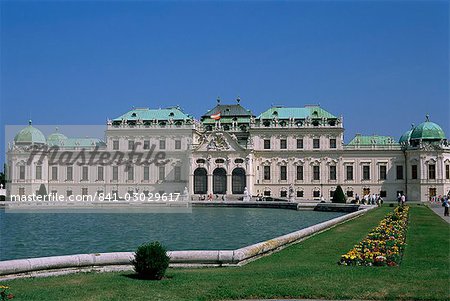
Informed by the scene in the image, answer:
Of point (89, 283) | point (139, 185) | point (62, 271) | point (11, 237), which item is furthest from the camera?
point (139, 185)

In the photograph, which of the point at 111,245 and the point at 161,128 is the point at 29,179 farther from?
the point at 111,245

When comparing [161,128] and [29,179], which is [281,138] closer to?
[161,128]

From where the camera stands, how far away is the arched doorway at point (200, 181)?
84506 mm

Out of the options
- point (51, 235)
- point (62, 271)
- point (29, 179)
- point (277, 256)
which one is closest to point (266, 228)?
point (51, 235)

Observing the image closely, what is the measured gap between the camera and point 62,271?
51.1 ft

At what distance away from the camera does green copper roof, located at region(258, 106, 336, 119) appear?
86062 mm

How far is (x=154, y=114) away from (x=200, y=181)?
43.5 ft

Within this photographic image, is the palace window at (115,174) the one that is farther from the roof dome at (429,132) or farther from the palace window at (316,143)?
the roof dome at (429,132)

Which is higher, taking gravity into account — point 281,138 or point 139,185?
point 281,138

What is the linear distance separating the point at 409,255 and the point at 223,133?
67.0 m

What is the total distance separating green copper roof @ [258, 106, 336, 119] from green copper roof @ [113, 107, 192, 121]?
12.1 metres

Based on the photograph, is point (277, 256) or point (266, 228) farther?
point (266, 228)

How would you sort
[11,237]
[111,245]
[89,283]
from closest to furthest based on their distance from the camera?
[89,283], [111,245], [11,237]

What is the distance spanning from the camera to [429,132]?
270 ft
